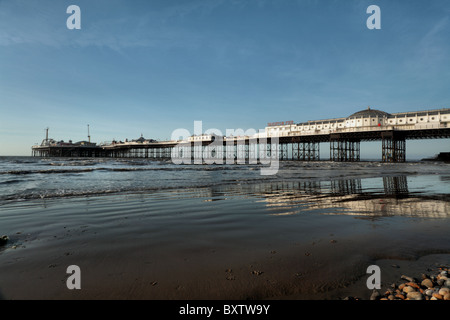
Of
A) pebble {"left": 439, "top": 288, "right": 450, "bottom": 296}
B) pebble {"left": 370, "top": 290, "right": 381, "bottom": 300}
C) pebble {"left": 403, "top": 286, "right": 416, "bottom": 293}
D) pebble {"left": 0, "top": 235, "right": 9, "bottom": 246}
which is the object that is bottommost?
pebble {"left": 370, "top": 290, "right": 381, "bottom": 300}

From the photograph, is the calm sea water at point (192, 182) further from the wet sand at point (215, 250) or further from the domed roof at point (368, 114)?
the domed roof at point (368, 114)

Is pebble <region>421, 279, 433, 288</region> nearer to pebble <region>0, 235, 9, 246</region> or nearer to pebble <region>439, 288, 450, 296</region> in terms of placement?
pebble <region>439, 288, 450, 296</region>

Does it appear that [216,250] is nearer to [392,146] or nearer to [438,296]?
[438,296]

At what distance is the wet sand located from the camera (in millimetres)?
2041

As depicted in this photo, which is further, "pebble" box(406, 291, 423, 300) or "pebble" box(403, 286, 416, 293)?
"pebble" box(403, 286, 416, 293)

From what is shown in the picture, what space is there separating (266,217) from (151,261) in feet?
8.57

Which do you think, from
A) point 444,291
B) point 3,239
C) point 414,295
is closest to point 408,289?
point 414,295

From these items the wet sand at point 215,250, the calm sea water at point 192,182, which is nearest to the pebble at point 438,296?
the wet sand at point 215,250

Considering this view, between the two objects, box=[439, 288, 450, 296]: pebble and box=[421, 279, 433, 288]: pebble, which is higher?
box=[439, 288, 450, 296]: pebble

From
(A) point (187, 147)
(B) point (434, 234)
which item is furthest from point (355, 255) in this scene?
(A) point (187, 147)

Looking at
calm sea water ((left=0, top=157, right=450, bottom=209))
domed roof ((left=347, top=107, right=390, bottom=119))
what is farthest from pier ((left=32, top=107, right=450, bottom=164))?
calm sea water ((left=0, top=157, right=450, bottom=209))

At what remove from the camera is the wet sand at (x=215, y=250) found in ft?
6.70

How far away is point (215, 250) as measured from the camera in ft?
9.49
